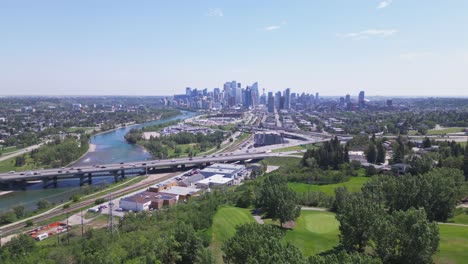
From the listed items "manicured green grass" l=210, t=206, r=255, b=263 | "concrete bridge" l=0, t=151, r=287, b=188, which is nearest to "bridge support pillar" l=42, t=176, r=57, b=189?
"concrete bridge" l=0, t=151, r=287, b=188

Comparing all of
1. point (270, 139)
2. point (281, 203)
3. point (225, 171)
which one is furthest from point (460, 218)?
point (270, 139)

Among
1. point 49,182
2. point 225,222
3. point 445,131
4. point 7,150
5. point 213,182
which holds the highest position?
point 445,131

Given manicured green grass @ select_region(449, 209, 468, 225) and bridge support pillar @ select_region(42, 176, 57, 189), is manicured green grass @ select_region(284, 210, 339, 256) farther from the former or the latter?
bridge support pillar @ select_region(42, 176, 57, 189)

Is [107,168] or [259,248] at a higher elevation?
[259,248]

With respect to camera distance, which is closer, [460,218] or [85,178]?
[460,218]

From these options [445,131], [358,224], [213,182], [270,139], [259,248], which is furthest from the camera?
[445,131]

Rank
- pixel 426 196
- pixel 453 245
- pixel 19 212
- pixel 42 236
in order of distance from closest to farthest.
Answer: pixel 453 245, pixel 426 196, pixel 42 236, pixel 19 212

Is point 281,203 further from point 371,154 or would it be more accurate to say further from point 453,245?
point 371,154
